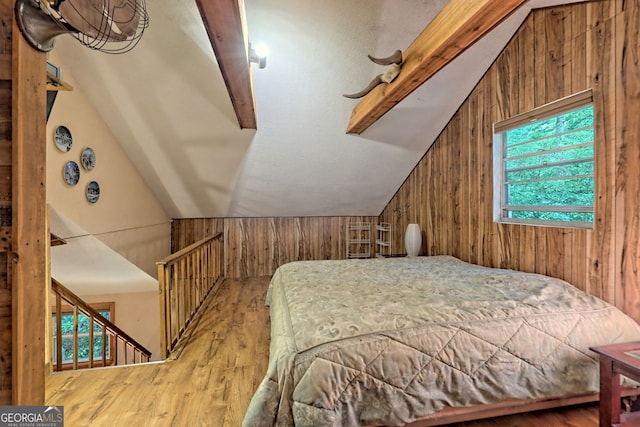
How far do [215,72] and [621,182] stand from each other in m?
3.12

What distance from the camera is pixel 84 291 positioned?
173 inches

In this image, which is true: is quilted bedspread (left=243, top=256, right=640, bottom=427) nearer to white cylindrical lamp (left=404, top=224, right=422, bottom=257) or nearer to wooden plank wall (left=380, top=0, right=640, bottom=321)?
wooden plank wall (left=380, top=0, right=640, bottom=321)

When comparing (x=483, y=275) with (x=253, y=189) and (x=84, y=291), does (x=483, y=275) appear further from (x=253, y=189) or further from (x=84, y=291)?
(x=84, y=291)

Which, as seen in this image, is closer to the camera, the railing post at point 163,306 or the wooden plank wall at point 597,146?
the wooden plank wall at point 597,146

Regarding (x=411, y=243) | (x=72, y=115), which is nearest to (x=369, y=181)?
(x=411, y=243)

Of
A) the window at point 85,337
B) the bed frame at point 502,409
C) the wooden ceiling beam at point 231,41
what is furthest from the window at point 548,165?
the window at point 85,337

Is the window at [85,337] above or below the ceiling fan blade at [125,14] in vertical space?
below

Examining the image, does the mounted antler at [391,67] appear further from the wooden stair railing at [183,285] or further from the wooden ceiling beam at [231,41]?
the wooden stair railing at [183,285]

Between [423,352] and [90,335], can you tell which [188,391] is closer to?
[423,352]

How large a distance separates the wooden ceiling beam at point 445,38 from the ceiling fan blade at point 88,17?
1741 mm

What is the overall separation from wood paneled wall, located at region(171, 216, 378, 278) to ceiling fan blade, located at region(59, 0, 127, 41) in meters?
3.90

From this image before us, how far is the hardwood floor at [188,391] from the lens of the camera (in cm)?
152

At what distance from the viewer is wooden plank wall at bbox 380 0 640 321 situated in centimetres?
174

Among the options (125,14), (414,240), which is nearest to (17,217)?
(125,14)
